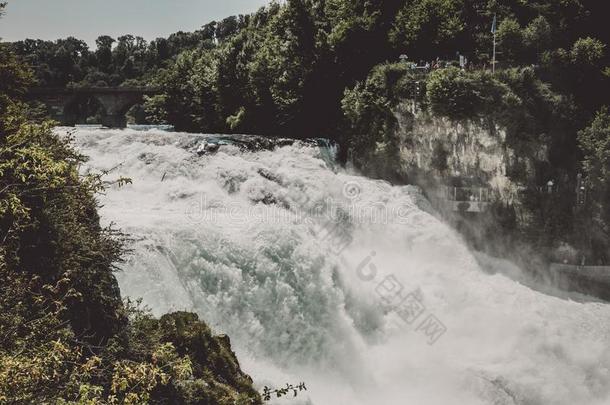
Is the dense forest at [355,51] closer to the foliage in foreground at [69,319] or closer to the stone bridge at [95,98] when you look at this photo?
the stone bridge at [95,98]

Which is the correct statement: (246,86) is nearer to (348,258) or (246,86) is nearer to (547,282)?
(348,258)

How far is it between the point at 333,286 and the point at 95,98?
34.5 m

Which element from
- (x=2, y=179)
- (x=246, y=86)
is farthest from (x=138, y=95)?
(x=2, y=179)

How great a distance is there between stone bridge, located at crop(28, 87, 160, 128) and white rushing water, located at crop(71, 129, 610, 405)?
21.6m

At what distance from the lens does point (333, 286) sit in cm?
1507

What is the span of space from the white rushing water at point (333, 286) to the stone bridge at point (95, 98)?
21.6 m

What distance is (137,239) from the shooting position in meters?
12.7

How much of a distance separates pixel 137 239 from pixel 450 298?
9898mm

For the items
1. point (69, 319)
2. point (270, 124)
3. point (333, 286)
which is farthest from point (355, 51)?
point (69, 319)

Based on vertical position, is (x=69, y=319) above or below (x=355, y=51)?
below

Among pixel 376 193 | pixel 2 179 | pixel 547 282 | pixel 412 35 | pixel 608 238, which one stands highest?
pixel 412 35

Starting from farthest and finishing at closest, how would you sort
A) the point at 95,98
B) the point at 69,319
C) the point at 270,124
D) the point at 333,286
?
the point at 95,98, the point at 270,124, the point at 333,286, the point at 69,319

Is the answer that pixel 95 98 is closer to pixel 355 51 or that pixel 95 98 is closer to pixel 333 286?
pixel 355 51

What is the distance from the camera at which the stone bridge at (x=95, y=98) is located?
40.3 metres
